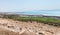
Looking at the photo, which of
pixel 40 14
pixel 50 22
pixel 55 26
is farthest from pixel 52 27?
pixel 40 14

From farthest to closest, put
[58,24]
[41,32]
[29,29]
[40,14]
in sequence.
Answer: [40,14], [58,24], [29,29], [41,32]

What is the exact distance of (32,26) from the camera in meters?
10.4

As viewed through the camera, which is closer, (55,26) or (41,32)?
(41,32)

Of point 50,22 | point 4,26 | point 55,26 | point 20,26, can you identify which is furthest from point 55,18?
point 4,26

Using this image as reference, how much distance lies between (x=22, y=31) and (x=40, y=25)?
1433 millimetres

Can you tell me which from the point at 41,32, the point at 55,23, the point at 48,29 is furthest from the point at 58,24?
the point at 41,32

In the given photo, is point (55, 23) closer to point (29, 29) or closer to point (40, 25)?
point (40, 25)

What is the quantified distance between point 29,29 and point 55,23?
1822 millimetres

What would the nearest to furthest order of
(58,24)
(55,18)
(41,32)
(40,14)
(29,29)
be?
(41,32)
(29,29)
(58,24)
(55,18)
(40,14)

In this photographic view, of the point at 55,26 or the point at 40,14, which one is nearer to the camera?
the point at 55,26

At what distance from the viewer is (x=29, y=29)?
9945 millimetres

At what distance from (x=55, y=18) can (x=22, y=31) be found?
3.37m

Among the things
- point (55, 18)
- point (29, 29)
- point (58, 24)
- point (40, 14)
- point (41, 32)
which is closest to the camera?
point (41, 32)

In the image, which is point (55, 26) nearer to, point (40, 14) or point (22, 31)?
point (22, 31)
